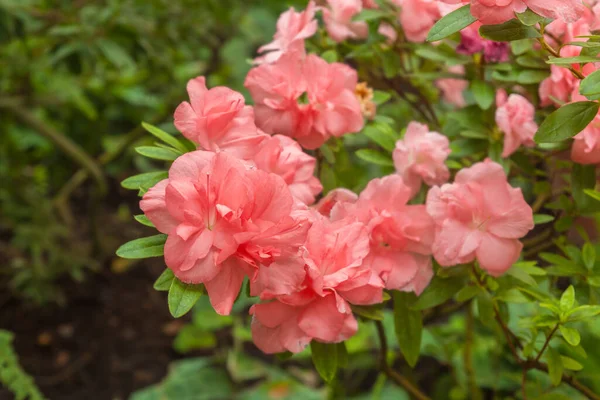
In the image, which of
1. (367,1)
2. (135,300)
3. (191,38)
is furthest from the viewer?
(135,300)

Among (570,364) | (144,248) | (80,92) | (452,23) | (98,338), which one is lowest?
(98,338)

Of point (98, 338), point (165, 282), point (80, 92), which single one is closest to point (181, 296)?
point (165, 282)

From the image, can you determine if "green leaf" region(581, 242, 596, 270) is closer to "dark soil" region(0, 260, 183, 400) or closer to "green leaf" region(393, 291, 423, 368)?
"green leaf" region(393, 291, 423, 368)

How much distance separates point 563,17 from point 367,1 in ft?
1.64

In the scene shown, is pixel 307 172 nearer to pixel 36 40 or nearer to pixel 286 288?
pixel 286 288

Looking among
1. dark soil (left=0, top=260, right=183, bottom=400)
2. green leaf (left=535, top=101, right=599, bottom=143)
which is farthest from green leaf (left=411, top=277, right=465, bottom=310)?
dark soil (left=0, top=260, right=183, bottom=400)

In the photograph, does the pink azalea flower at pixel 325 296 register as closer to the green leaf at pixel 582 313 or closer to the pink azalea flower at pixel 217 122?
the pink azalea flower at pixel 217 122

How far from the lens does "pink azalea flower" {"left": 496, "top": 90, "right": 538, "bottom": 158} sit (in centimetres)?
88

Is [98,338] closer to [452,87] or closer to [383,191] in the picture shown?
[452,87]

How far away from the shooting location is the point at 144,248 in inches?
26.6

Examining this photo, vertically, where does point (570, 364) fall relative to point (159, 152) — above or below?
below

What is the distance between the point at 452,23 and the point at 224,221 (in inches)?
11.3

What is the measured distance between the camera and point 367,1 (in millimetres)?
1102

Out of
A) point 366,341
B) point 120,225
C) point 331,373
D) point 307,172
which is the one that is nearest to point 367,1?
point 307,172
